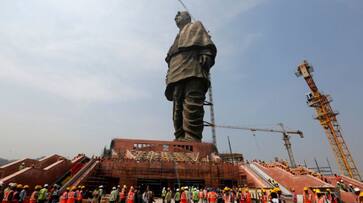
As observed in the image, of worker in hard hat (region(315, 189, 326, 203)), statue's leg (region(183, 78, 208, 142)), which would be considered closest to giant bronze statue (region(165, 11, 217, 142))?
statue's leg (region(183, 78, 208, 142))

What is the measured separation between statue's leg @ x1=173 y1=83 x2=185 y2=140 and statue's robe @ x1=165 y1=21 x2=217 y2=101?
148cm

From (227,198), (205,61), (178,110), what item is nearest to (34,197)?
(227,198)

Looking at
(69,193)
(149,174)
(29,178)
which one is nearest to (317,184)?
(149,174)

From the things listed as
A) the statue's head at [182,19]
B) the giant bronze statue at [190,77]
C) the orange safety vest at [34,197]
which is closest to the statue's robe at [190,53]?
the giant bronze statue at [190,77]

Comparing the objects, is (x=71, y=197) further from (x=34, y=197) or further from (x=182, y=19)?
(x=182, y=19)

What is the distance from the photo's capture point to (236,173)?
2616 cm

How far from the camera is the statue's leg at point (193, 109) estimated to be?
42094 millimetres

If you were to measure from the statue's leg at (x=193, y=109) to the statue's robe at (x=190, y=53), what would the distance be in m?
1.56

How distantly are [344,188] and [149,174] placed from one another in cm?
1645

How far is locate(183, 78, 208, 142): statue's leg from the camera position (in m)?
42.1

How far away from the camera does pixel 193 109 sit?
140 ft

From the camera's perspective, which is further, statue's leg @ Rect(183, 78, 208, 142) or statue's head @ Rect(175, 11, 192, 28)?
statue's head @ Rect(175, 11, 192, 28)

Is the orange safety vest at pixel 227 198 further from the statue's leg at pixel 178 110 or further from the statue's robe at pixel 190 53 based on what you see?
the statue's leg at pixel 178 110

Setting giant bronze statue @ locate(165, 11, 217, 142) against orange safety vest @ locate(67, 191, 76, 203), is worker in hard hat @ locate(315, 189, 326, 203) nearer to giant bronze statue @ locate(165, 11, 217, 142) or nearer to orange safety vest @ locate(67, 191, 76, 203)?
orange safety vest @ locate(67, 191, 76, 203)
